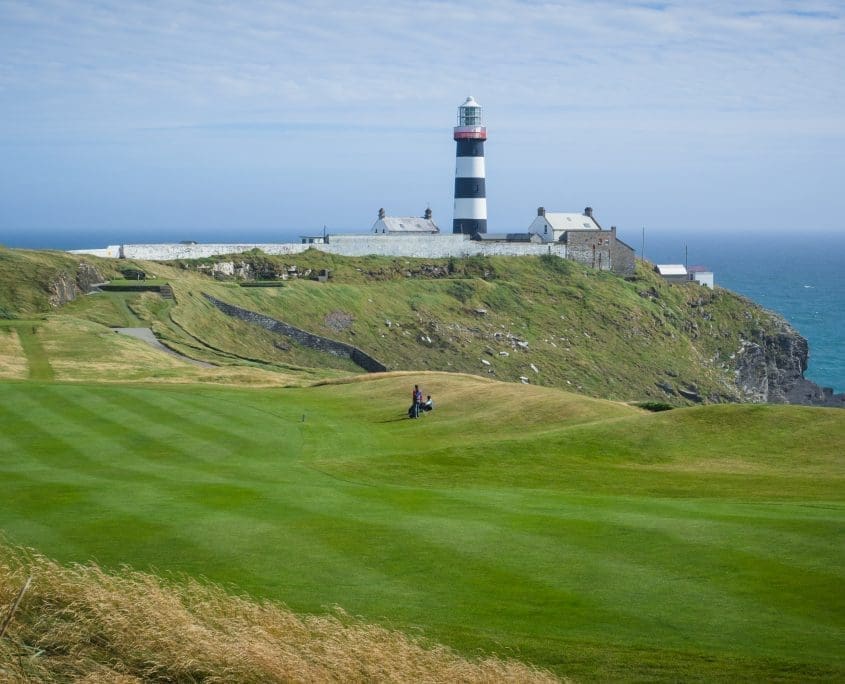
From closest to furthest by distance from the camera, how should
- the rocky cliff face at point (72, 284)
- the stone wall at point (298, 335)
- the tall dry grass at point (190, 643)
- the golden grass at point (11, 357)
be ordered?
the tall dry grass at point (190, 643)
the golden grass at point (11, 357)
the rocky cliff face at point (72, 284)
the stone wall at point (298, 335)

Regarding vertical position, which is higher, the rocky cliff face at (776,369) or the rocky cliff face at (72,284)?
the rocky cliff face at (72,284)

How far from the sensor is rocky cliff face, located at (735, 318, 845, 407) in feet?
312

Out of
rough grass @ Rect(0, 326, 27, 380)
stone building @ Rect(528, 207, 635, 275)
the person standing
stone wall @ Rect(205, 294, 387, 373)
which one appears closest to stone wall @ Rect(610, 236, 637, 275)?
stone building @ Rect(528, 207, 635, 275)

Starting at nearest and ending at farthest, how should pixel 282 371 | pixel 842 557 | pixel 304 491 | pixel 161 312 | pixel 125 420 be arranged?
pixel 842 557, pixel 304 491, pixel 125 420, pixel 282 371, pixel 161 312

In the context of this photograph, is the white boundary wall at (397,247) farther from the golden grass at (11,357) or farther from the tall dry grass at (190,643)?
the tall dry grass at (190,643)

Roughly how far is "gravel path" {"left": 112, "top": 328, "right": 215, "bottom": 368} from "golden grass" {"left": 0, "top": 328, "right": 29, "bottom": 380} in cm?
619

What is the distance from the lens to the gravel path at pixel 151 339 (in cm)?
5262

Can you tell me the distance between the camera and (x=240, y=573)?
1507 cm

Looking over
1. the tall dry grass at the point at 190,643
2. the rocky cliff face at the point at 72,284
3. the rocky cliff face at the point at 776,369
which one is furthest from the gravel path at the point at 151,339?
the rocky cliff face at the point at 776,369

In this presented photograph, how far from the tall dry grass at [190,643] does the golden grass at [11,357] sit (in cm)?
3069

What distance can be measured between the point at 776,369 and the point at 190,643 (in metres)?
95.8

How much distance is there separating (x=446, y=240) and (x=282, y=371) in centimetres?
5235

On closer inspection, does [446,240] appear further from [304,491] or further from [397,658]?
[397,658]

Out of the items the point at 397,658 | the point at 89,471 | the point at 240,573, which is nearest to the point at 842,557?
the point at 397,658
